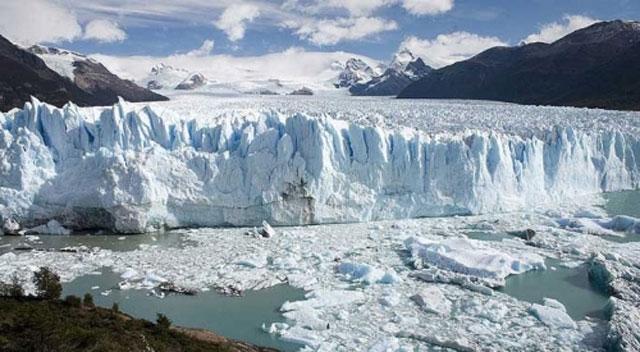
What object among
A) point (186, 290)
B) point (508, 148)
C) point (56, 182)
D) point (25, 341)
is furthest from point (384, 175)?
point (25, 341)

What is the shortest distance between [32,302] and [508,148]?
1332 cm

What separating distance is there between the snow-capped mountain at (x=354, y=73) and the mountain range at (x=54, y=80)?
39.9 m

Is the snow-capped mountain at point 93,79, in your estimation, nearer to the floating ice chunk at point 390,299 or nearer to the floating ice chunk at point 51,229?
the floating ice chunk at point 51,229

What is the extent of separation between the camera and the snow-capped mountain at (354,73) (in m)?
107

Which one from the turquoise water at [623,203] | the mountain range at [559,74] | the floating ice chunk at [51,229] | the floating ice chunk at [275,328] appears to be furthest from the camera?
the mountain range at [559,74]

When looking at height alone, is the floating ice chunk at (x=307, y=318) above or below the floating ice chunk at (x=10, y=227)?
below

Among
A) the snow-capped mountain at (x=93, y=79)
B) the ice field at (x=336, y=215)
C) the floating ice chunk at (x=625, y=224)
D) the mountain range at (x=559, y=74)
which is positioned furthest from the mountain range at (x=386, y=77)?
the floating ice chunk at (x=625, y=224)

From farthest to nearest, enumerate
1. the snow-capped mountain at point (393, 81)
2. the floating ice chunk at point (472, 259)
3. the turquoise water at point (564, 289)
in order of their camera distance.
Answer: the snow-capped mountain at point (393, 81) < the floating ice chunk at point (472, 259) < the turquoise water at point (564, 289)

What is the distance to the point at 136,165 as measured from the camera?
48.0 ft

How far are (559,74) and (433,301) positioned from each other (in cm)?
4851

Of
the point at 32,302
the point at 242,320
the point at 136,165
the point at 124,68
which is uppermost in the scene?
the point at 124,68

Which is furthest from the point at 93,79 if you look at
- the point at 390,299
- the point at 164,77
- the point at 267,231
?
the point at 390,299

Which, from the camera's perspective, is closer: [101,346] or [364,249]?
[101,346]

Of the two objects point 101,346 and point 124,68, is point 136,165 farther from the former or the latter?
point 124,68
